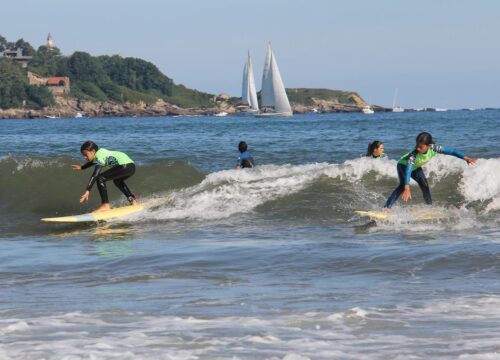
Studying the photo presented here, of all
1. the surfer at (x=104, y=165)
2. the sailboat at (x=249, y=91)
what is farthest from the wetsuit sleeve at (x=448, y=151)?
the sailboat at (x=249, y=91)

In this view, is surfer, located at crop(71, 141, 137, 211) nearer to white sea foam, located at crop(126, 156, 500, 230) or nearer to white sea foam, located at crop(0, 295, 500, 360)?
white sea foam, located at crop(126, 156, 500, 230)

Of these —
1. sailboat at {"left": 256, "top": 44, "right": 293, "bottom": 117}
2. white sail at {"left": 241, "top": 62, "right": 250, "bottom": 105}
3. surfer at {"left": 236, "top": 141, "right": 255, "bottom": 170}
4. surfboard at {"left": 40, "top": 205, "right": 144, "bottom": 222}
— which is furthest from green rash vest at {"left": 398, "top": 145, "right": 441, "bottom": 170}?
white sail at {"left": 241, "top": 62, "right": 250, "bottom": 105}

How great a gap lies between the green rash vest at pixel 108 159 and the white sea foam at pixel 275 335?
293 inches

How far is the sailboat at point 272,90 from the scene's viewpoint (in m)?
96.8

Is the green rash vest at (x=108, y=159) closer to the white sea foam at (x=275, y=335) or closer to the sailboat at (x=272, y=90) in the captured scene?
the white sea foam at (x=275, y=335)

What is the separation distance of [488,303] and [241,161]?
38.8ft

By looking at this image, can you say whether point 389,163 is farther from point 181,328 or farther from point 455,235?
point 181,328

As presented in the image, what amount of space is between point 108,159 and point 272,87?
8521cm

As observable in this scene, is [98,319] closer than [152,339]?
No

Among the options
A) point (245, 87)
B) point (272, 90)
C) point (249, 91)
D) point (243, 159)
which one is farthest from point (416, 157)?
point (245, 87)

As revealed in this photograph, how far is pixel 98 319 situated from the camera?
733 cm

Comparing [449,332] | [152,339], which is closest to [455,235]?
[449,332]

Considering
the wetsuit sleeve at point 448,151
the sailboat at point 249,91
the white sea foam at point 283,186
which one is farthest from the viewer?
the sailboat at point 249,91

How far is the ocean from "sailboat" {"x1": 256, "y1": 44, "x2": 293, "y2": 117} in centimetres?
7873
